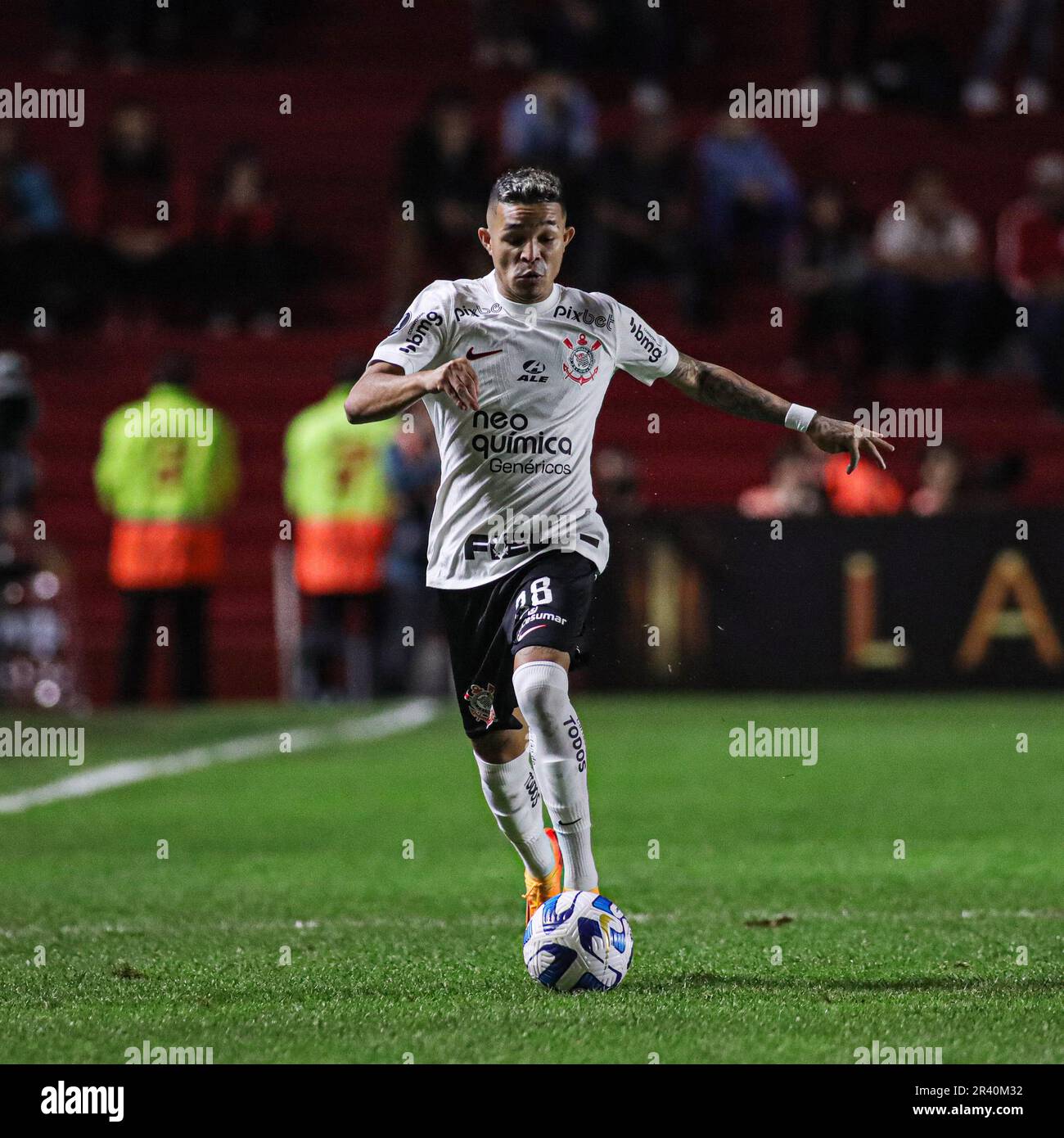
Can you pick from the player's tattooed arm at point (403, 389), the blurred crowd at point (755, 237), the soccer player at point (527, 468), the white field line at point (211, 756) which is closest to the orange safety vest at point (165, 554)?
the white field line at point (211, 756)

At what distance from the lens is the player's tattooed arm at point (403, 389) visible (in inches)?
207

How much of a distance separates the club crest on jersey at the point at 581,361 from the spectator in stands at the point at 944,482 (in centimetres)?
1022

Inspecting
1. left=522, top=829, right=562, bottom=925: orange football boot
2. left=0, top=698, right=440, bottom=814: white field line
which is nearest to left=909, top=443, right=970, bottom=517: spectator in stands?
left=0, top=698, right=440, bottom=814: white field line

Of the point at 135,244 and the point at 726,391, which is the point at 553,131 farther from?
the point at 726,391

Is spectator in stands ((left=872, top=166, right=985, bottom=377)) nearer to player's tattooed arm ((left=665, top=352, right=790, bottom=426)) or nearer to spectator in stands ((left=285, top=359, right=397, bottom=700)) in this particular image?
spectator in stands ((left=285, top=359, right=397, bottom=700))

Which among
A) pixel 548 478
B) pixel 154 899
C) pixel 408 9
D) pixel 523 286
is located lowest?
pixel 154 899

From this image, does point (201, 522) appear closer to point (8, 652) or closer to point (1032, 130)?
point (8, 652)

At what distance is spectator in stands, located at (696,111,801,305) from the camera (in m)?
18.8

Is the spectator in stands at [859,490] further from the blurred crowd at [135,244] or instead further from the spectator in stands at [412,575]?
the blurred crowd at [135,244]

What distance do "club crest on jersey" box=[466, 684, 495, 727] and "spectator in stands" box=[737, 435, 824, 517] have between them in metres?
9.79

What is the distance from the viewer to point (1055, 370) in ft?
61.6

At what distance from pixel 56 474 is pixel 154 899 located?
1214 centimetres
